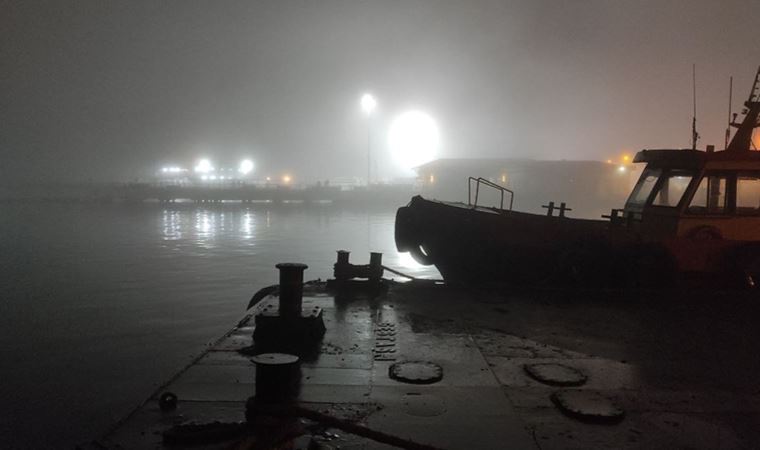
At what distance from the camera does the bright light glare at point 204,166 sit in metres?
118

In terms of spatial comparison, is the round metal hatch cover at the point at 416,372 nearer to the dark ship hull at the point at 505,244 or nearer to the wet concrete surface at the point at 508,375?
the wet concrete surface at the point at 508,375

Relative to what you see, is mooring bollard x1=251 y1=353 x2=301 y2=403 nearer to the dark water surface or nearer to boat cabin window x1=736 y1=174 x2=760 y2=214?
the dark water surface

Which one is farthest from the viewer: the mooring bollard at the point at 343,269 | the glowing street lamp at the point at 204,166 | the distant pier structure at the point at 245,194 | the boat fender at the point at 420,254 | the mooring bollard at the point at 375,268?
the glowing street lamp at the point at 204,166

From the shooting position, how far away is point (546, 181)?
213 ft

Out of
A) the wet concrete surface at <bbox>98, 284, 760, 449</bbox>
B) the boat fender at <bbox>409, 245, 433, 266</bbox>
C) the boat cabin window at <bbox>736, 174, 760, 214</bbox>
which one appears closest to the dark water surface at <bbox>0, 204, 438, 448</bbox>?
the wet concrete surface at <bbox>98, 284, 760, 449</bbox>

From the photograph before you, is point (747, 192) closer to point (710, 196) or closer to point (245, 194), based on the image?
point (710, 196)

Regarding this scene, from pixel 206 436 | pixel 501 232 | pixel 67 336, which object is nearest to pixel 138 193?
pixel 67 336

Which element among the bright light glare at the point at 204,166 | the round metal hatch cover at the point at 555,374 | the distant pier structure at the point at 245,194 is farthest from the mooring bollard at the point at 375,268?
the bright light glare at the point at 204,166

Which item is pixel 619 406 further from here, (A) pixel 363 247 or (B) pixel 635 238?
(A) pixel 363 247

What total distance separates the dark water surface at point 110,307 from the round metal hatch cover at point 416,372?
4.57 m

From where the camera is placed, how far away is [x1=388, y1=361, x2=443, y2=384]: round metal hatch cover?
15.5 ft

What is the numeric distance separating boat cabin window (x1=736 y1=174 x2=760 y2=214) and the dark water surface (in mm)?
11090

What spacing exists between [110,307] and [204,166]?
113m

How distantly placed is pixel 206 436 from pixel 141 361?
22.1ft
